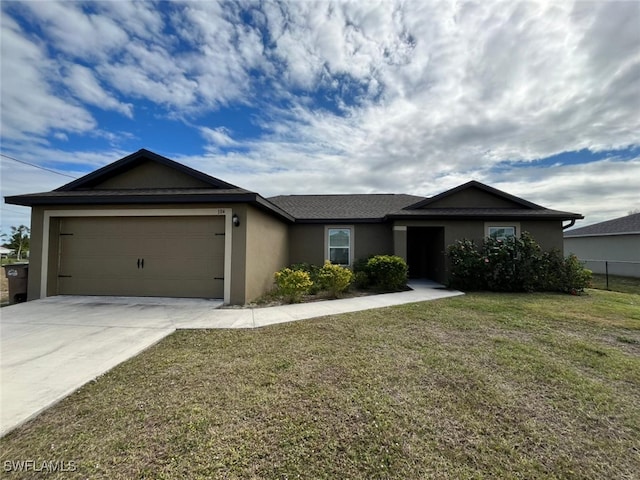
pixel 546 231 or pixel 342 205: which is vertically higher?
pixel 342 205

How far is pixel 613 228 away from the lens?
18094 millimetres

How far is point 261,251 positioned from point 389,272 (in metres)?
4.51

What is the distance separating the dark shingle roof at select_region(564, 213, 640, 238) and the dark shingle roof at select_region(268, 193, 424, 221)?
13709 millimetres

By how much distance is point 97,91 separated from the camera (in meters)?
9.67

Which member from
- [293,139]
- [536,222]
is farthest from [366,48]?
[536,222]

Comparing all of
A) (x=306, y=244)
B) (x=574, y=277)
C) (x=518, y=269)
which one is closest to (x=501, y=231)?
(x=518, y=269)

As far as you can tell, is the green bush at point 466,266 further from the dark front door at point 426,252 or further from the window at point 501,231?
the window at point 501,231

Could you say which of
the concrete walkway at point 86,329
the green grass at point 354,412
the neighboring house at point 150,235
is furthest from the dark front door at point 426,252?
the neighboring house at point 150,235

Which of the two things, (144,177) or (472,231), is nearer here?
(144,177)

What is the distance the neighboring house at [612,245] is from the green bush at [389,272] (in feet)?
46.4

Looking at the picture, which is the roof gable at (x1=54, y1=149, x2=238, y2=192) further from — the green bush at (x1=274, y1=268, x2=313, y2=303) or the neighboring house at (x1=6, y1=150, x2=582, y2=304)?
the green bush at (x1=274, y1=268, x2=313, y2=303)

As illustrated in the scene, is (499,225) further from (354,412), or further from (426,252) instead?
(354,412)

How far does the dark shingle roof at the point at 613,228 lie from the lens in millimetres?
16781

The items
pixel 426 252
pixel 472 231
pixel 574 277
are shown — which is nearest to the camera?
pixel 574 277
